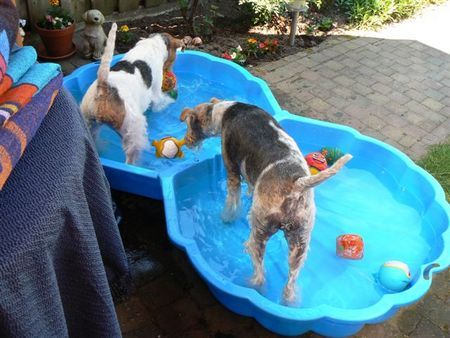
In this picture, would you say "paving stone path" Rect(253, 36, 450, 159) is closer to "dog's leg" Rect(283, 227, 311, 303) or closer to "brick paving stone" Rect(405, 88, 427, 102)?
"brick paving stone" Rect(405, 88, 427, 102)

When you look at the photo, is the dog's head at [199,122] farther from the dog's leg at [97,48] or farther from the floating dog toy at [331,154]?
the dog's leg at [97,48]

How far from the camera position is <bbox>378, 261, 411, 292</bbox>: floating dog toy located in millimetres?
3584

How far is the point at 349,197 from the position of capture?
468cm

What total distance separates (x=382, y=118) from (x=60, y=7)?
497cm

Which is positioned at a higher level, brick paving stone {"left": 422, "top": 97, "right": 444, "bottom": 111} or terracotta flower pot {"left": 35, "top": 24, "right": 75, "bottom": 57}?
terracotta flower pot {"left": 35, "top": 24, "right": 75, "bottom": 57}

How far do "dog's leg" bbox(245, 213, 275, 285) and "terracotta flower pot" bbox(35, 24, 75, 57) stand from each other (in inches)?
169

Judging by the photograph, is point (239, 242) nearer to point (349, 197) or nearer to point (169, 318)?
point (169, 318)

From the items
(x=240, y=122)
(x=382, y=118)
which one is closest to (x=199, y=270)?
(x=240, y=122)

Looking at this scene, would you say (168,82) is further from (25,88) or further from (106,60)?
(25,88)

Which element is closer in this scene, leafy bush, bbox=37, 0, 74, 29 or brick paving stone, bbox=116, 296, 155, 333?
brick paving stone, bbox=116, 296, 155, 333

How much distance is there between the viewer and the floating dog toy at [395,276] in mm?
3584

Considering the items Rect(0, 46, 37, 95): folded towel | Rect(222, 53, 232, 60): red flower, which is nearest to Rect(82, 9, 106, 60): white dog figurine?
Rect(222, 53, 232, 60): red flower

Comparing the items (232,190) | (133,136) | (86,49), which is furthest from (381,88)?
(86,49)

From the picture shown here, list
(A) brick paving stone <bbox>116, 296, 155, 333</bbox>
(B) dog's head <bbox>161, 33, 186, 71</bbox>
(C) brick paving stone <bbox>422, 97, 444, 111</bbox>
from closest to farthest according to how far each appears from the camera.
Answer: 1. (A) brick paving stone <bbox>116, 296, 155, 333</bbox>
2. (B) dog's head <bbox>161, 33, 186, 71</bbox>
3. (C) brick paving stone <bbox>422, 97, 444, 111</bbox>
